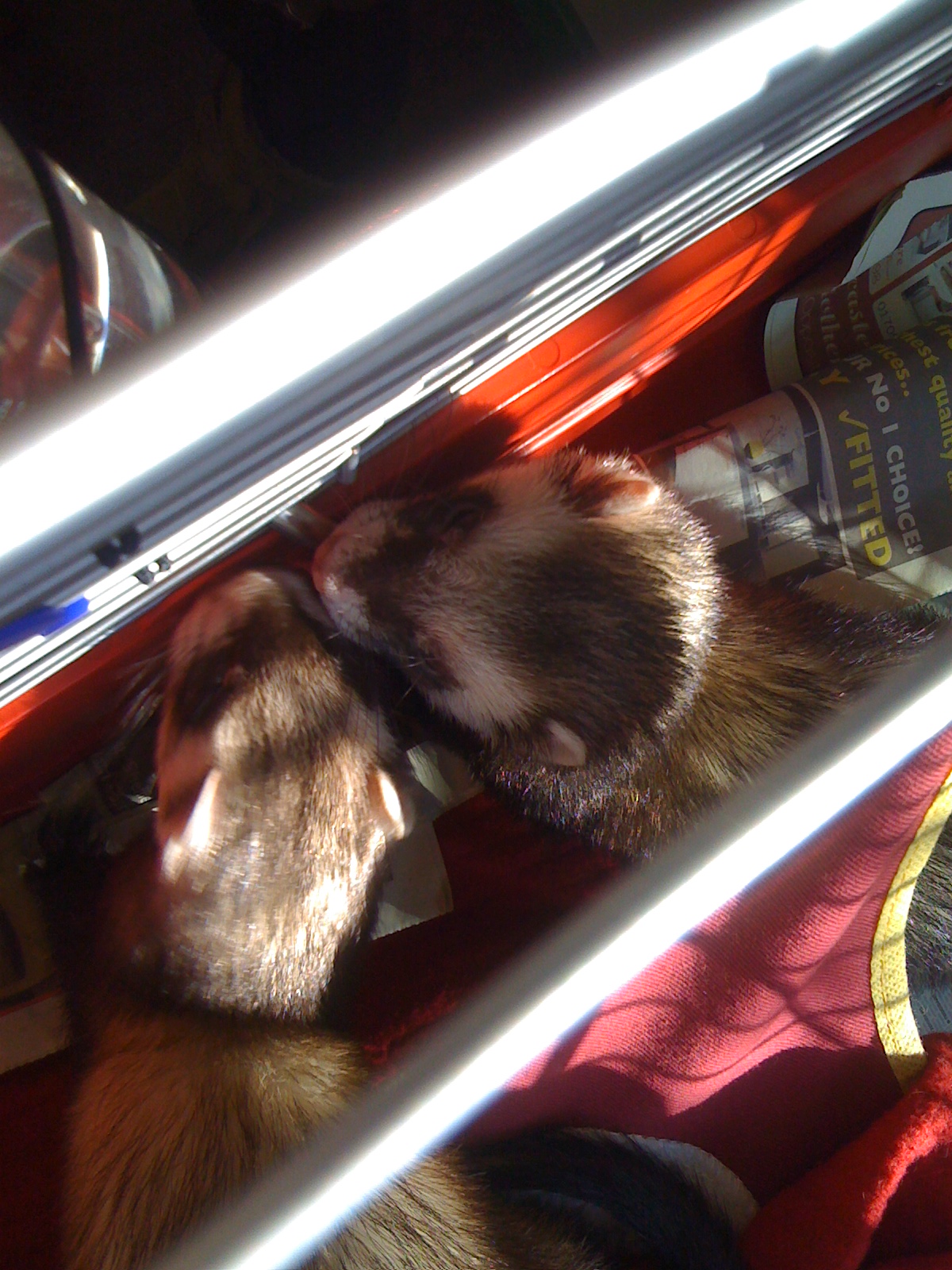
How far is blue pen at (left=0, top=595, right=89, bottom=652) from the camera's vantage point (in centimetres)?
40

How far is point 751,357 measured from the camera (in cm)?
125

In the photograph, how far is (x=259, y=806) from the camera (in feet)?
2.60

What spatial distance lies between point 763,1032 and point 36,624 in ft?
2.71

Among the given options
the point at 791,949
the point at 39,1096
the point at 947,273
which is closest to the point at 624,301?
the point at 947,273

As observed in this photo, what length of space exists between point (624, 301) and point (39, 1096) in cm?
115

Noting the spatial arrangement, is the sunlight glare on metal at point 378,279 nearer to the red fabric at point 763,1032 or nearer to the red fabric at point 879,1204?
the red fabric at point 763,1032

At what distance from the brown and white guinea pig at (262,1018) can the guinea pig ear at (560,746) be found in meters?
0.19

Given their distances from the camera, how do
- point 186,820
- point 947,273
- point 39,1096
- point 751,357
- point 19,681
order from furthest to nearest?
point 751,357, point 947,273, point 39,1096, point 186,820, point 19,681

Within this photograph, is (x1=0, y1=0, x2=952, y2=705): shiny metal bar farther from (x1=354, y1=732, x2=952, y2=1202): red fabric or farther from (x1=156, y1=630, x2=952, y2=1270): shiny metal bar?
(x1=354, y1=732, x2=952, y2=1202): red fabric

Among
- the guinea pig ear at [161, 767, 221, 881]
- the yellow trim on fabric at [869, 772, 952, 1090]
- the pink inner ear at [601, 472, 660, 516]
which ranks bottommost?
the yellow trim on fabric at [869, 772, 952, 1090]

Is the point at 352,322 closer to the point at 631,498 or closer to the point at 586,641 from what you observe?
the point at 586,641

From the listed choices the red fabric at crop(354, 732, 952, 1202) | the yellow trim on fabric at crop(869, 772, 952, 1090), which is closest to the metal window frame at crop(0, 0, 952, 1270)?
the red fabric at crop(354, 732, 952, 1202)

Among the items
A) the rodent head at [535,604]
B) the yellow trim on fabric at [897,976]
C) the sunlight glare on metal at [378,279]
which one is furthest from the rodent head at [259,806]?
the sunlight glare on metal at [378,279]

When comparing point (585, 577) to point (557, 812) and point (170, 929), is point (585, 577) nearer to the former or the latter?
point (557, 812)
